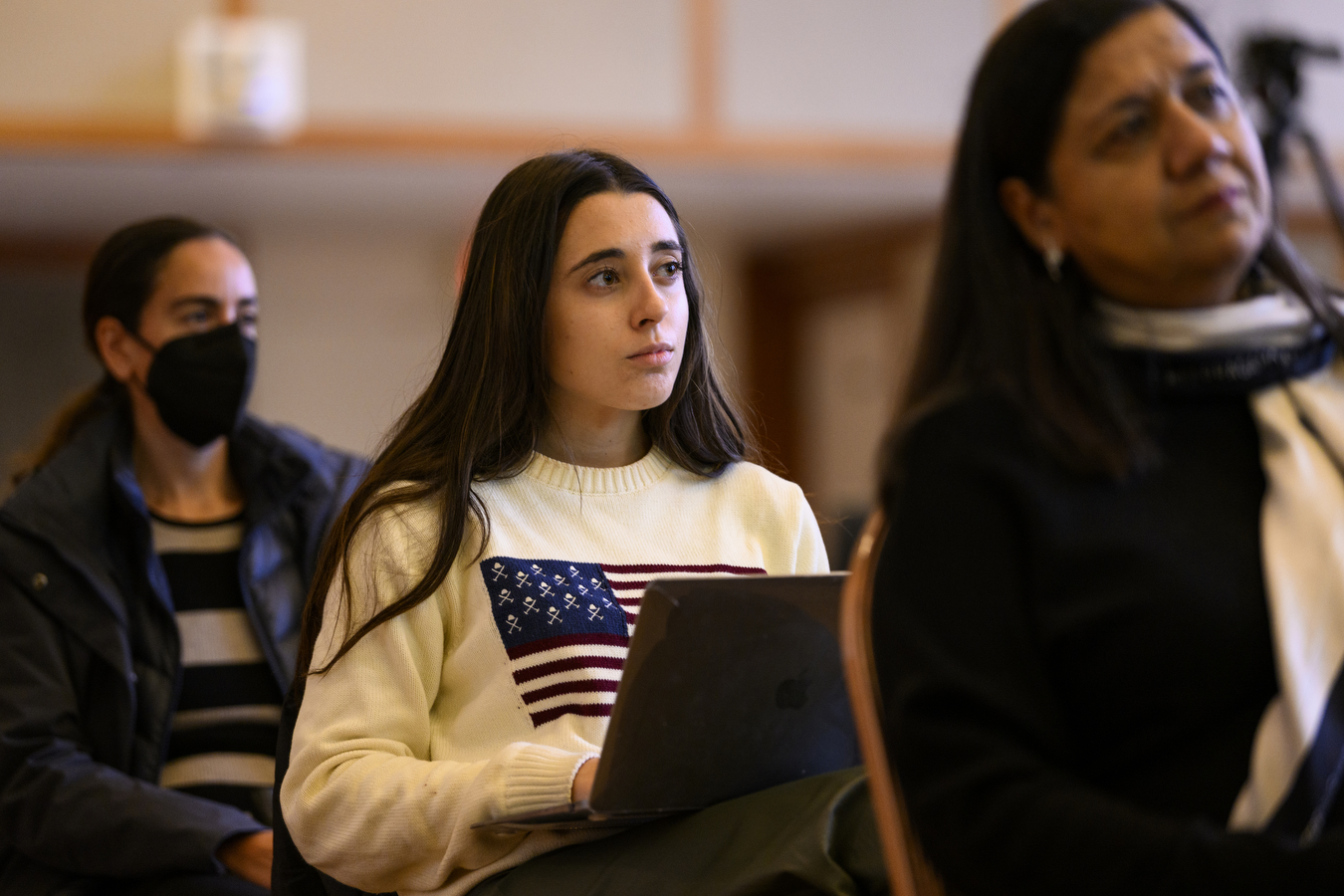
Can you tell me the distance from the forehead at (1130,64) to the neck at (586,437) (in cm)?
81

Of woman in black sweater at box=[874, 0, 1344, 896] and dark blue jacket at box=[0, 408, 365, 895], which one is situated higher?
woman in black sweater at box=[874, 0, 1344, 896]

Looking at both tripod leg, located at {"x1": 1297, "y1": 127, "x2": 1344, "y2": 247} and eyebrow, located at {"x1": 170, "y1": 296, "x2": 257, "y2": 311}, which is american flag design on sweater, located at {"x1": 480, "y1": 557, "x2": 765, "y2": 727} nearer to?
eyebrow, located at {"x1": 170, "y1": 296, "x2": 257, "y2": 311}

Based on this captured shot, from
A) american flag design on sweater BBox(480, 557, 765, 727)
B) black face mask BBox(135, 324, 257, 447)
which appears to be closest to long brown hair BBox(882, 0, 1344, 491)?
american flag design on sweater BBox(480, 557, 765, 727)

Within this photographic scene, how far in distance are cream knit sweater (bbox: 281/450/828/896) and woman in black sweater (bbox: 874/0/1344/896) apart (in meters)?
0.53

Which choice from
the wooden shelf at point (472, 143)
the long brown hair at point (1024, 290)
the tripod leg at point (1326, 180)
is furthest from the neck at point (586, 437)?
the wooden shelf at point (472, 143)

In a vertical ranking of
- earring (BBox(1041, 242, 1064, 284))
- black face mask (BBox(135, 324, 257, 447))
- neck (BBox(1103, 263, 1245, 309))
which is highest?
earring (BBox(1041, 242, 1064, 284))

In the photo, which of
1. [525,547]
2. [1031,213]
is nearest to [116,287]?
[525,547]

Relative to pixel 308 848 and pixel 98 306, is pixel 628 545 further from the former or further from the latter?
pixel 98 306

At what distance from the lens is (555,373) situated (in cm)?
173

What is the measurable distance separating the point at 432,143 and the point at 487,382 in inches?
127

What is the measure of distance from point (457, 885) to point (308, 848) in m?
0.17

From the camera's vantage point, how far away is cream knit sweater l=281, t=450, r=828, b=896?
4.84 ft

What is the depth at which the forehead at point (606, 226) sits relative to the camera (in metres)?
1.71

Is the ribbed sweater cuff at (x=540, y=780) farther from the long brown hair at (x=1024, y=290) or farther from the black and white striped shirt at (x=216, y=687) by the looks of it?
the black and white striped shirt at (x=216, y=687)
